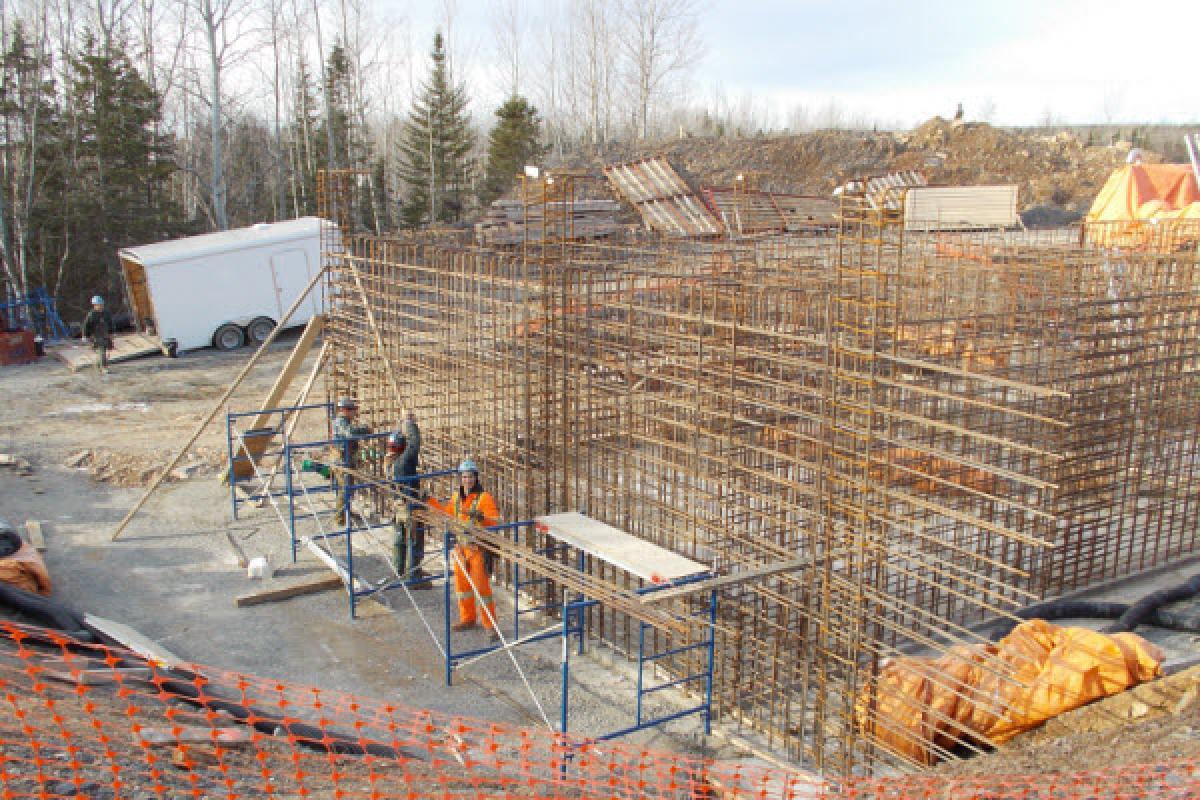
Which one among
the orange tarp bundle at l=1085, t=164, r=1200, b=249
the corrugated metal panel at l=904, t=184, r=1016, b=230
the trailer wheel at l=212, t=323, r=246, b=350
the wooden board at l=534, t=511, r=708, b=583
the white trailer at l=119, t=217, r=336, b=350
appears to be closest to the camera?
the wooden board at l=534, t=511, r=708, b=583

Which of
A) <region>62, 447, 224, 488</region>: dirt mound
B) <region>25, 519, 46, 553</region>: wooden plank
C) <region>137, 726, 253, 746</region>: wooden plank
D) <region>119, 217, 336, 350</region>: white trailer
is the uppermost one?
<region>119, 217, 336, 350</region>: white trailer

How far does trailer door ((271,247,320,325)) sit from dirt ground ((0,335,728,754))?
7193 millimetres

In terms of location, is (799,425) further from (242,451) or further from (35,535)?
(35,535)

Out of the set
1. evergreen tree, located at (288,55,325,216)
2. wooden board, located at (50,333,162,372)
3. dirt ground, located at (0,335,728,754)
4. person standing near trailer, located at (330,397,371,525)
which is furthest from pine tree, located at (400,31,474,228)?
person standing near trailer, located at (330,397,371,525)

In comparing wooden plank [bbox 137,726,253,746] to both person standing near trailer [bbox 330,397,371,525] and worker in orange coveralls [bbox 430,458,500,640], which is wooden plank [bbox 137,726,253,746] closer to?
worker in orange coveralls [bbox 430,458,500,640]

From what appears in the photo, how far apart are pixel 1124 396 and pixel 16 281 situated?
89.8 ft

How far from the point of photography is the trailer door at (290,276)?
78.6ft

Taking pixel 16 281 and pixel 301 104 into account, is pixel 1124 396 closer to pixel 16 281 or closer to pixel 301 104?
pixel 16 281

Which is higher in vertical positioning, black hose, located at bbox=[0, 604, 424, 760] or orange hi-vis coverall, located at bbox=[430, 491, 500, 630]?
orange hi-vis coverall, located at bbox=[430, 491, 500, 630]

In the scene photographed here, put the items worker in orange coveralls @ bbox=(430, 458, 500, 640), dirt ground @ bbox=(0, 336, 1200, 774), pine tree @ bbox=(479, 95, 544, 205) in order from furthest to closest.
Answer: pine tree @ bbox=(479, 95, 544, 205) < worker in orange coveralls @ bbox=(430, 458, 500, 640) < dirt ground @ bbox=(0, 336, 1200, 774)

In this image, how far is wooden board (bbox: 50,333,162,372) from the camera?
72.8 ft

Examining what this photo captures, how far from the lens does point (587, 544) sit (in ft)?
26.9

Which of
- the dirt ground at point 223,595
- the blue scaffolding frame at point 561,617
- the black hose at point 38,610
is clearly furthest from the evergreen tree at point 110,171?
the black hose at point 38,610

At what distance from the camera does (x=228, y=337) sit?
78.7 ft
